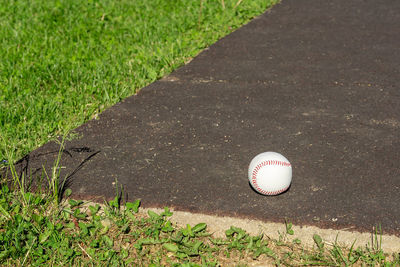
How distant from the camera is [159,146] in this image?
459 cm

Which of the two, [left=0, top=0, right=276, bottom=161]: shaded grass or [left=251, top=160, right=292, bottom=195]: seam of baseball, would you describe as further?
[left=0, top=0, right=276, bottom=161]: shaded grass

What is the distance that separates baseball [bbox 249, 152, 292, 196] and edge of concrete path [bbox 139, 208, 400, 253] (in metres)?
0.34

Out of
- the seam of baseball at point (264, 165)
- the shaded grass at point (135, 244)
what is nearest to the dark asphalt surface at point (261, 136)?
the seam of baseball at point (264, 165)

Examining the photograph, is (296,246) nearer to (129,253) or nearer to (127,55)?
(129,253)

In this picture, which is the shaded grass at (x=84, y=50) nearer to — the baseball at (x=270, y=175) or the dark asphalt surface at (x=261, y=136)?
the dark asphalt surface at (x=261, y=136)

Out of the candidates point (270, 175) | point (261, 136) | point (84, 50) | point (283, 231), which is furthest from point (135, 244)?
point (84, 50)

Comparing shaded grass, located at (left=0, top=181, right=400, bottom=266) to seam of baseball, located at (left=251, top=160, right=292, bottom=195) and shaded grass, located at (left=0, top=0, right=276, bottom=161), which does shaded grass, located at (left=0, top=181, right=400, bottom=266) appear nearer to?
seam of baseball, located at (left=251, top=160, right=292, bottom=195)

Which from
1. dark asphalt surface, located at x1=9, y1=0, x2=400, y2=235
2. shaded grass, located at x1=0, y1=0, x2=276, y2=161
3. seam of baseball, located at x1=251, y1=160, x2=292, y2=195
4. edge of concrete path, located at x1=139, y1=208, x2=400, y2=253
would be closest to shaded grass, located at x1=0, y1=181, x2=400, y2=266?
edge of concrete path, located at x1=139, y1=208, x2=400, y2=253

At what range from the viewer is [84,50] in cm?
695

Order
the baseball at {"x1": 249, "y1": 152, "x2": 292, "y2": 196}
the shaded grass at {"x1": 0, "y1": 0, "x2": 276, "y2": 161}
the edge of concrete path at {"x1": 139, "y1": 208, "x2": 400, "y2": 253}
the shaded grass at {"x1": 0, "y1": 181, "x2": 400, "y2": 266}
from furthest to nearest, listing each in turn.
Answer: the shaded grass at {"x1": 0, "y1": 0, "x2": 276, "y2": 161}, the baseball at {"x1": 249, "y1": 152, "x2": 292, "y2": 196}, the edge of concrete path at {"x1": 139, "y1": 208, "x2": 400, "y2": 253}, the shaded grass at {"x1": 0, "y1": 181, "x2": 400, "y2": 266}

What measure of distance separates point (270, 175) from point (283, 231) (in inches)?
18.8

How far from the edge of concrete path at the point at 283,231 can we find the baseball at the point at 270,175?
34 cm

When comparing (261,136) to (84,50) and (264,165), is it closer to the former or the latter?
(264,165)

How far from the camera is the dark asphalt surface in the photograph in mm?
3768
